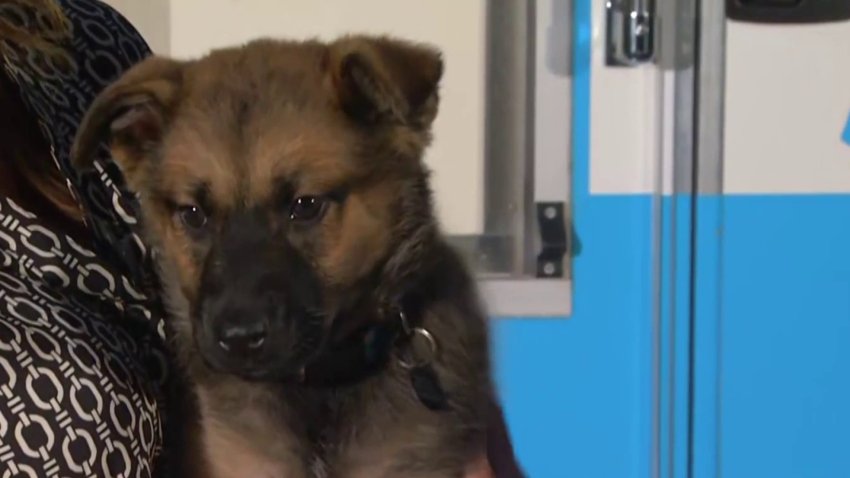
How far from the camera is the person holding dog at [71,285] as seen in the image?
3.33 feet

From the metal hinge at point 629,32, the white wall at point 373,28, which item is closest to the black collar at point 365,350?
the white wall at point 373,28

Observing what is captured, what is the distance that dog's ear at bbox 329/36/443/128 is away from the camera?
125cm

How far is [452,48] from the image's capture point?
2.42m

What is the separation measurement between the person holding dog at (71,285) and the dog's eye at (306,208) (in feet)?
0.65

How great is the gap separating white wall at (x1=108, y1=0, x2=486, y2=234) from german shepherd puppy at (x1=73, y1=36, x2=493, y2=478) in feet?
3.41

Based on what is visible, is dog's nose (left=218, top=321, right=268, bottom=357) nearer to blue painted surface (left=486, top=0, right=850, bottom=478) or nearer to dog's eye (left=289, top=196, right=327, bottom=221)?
dog's eye (left=289, top=196, right=327, bottom=221)

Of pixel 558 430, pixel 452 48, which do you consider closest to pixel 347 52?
pixel 452 48

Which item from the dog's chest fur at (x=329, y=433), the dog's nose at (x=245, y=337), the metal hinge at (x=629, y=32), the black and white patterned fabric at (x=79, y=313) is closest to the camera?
the black and white patterned fabric at (x=79, y=313)

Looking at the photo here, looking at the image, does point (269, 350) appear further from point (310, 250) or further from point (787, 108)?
point (787, 108)

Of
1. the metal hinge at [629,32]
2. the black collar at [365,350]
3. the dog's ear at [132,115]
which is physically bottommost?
the black collar at [365,350]

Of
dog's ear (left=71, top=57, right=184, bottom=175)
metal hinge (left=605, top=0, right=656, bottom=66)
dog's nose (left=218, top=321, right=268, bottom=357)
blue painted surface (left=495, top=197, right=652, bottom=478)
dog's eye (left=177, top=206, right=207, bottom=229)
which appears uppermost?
metal hinge (left=605, top=0, right=656, bottom=66)

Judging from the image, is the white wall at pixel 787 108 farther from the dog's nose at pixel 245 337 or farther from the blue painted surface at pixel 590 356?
the dog's nose at pixel 245 337

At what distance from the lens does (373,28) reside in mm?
2438

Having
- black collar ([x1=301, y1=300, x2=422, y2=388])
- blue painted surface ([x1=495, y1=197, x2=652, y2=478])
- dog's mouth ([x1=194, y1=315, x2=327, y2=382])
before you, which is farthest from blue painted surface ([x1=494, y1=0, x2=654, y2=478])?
dog's mouth ([x1=194, y1=315, x2=327, y2=382])
